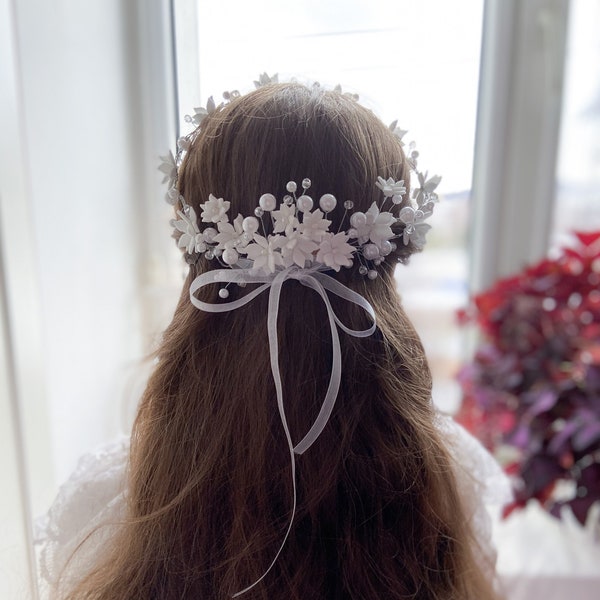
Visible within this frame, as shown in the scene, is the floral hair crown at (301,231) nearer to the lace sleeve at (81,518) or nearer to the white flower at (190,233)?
the white flower at (190,233)

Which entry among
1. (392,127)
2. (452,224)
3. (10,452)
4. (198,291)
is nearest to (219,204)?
(198,291)

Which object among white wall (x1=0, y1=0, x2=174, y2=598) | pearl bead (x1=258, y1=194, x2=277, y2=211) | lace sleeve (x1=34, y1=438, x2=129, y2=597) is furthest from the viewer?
white wall (x1=0, y1=0, x2=174, y2=598)

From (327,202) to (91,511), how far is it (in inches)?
18.0

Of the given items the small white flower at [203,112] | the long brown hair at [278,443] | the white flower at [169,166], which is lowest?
the long brown hair at [278,443]

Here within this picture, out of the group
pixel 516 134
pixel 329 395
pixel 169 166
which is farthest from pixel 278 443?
pixel 516 134

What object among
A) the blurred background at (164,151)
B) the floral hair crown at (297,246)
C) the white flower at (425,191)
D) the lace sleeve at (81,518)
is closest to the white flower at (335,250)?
the floral hair crown at (297,246)

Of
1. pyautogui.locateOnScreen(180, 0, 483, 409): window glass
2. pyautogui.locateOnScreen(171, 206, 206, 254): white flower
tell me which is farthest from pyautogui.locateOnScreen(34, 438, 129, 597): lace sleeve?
pyautogui.locateOnScreen(180, 0, 483, 409): window glass

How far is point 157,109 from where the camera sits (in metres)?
1.07

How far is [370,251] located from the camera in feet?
1.51

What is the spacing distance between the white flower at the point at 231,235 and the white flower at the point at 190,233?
0.02 metres

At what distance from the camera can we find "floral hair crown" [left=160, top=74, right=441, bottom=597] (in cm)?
44

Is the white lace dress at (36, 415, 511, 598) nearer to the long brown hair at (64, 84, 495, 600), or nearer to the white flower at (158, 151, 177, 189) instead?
the long brown hair at (64, 84, 495, 600)

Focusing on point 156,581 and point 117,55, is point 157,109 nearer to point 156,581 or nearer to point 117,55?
point 117,55

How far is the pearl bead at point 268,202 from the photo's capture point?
0.43 metres
